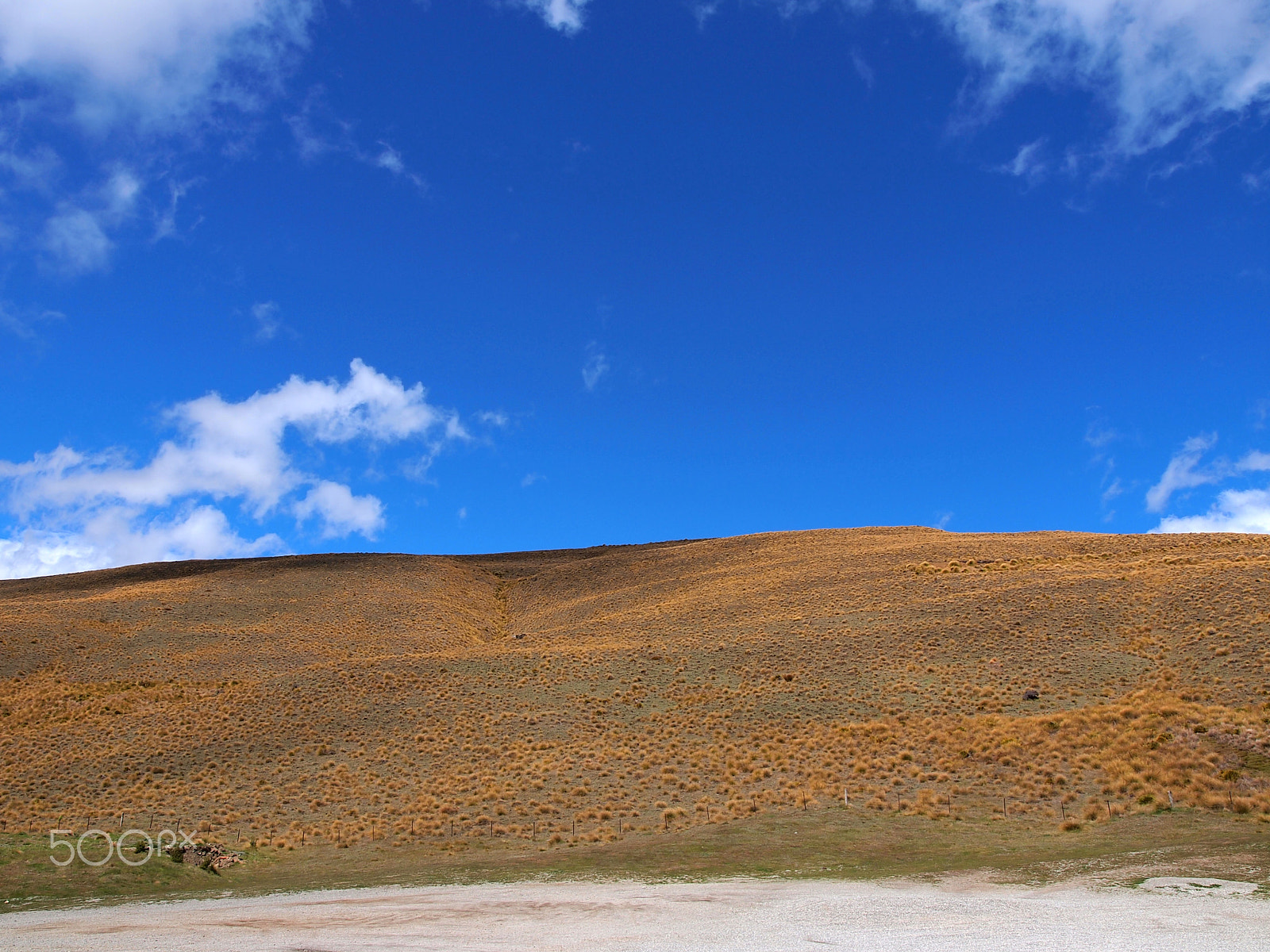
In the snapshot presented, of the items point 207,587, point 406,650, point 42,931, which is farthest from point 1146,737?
point 207,587

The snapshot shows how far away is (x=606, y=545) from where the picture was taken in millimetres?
90312

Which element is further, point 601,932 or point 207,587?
point 207,587

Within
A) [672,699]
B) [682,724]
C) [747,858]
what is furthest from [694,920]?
[672,699]

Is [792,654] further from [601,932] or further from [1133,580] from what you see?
[601,932]

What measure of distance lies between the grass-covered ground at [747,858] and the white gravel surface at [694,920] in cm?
137

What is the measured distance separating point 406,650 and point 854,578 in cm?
3002

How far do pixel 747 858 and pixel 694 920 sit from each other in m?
6.11

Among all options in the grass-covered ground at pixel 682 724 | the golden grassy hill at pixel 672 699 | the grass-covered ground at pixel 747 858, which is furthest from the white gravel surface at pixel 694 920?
the golden grassy hill at pixel 672 699

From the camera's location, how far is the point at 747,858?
19484 mm

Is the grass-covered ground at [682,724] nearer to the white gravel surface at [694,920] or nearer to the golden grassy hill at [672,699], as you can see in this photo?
the golden grassy hill at [672,699]

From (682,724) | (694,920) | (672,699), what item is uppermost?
(672,699)

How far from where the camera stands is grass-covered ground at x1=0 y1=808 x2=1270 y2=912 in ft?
56.0

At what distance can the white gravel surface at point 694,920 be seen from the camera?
1222cm

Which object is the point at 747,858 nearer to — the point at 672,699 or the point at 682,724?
the point at 682,724
